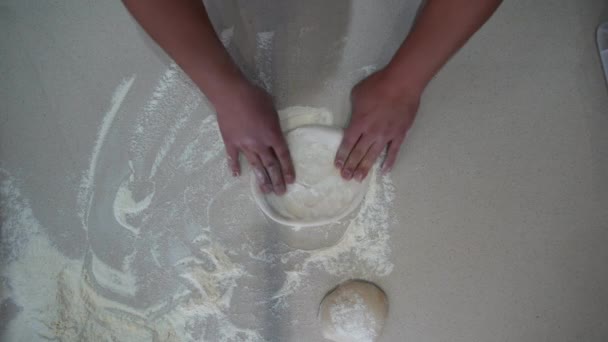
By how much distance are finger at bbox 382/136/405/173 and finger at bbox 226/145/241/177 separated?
0.91ft

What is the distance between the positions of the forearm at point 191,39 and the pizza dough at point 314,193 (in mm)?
184

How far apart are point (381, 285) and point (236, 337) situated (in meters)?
0.29

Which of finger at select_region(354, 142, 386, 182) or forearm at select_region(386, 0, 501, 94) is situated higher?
forearm at select_region(386, 0, 501, 94)

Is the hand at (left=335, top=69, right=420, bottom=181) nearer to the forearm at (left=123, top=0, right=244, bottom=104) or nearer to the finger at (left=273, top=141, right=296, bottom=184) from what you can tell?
the finger at (left=273, top=141, right=296, bottom=184)

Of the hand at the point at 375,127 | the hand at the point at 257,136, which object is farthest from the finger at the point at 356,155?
the hand at the point at 257,136

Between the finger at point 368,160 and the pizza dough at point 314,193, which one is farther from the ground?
the finger at point 368,160

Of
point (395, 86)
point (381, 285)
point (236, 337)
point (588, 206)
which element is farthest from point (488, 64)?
point (236, 337)

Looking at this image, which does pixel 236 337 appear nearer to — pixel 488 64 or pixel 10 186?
pixel 10 186

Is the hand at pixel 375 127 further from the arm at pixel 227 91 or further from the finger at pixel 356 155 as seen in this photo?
the arm at pixel 227 91

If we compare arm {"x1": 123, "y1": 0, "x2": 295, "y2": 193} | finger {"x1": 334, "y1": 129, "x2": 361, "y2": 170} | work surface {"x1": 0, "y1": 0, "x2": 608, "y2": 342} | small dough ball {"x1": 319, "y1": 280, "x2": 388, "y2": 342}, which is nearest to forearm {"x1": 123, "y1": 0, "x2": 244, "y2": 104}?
arm {"x1": 123, "y1": 0, "x2": 295, "y2": 193}

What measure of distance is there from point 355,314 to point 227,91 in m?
0.46

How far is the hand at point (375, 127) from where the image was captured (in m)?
0.84

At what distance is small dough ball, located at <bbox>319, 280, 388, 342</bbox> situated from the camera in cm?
83

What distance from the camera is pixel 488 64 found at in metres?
0.93
